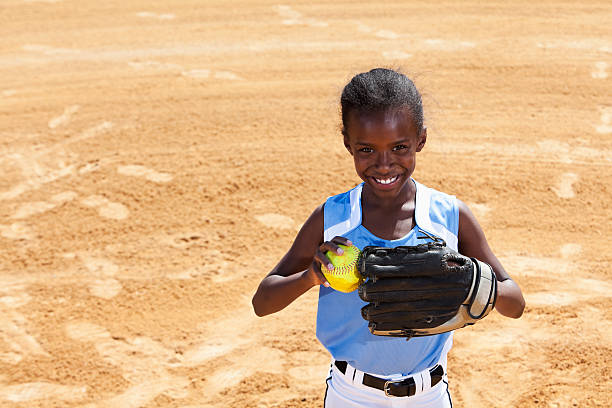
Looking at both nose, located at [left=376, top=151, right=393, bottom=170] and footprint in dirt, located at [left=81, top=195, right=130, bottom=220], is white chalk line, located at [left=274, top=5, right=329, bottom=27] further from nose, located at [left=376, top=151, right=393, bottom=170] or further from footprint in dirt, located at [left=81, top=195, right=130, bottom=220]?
nose, located at [left=376, top=151, right=393, bottom=170]

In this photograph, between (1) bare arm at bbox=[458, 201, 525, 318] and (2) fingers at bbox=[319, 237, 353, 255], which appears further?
(1) bare arm at bbox=[458, 201, 525, 318]

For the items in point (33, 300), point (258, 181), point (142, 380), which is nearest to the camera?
point (142, 380)

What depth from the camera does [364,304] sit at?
256 cm

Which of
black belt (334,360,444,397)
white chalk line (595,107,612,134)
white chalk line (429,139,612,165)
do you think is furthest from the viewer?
white chalk line (595,107,612,134)

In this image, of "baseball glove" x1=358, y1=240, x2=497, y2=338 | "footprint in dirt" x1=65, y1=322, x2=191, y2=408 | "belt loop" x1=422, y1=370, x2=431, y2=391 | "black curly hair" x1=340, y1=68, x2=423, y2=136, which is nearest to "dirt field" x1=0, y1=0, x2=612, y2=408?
"footprint in dirt" x1=65, y1=322, x2=191, y2=408

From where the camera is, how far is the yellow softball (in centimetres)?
224

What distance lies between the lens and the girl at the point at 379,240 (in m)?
2.43

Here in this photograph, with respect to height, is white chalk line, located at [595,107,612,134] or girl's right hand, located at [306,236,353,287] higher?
girl's right hand, located at [306,236,353,287]

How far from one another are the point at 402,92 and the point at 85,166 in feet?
16.0

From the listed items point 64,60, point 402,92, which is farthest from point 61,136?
point 402,92

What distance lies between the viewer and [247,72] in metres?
8.45

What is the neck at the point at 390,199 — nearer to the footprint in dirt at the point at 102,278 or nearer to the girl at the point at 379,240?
the girl at the point at 379,240

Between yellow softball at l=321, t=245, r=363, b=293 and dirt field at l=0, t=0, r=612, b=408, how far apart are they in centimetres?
68

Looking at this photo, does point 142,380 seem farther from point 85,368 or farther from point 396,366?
point 396,366
